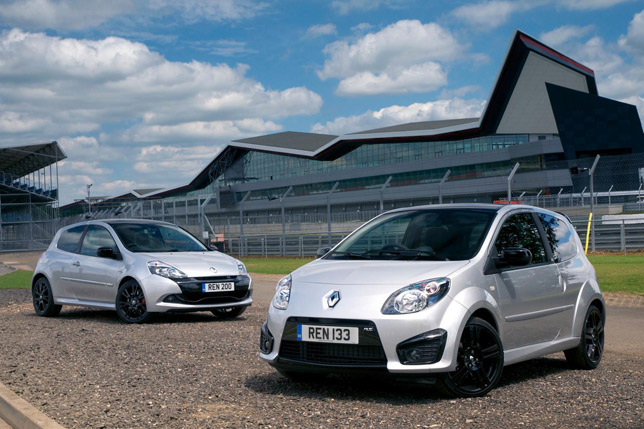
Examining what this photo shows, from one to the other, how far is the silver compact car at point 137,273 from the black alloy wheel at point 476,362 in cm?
565

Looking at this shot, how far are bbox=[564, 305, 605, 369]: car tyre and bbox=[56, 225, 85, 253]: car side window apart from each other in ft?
26.2

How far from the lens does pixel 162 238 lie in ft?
38.7

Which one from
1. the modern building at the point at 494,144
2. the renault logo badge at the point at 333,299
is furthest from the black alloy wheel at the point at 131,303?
the modern building at the point at 494,144

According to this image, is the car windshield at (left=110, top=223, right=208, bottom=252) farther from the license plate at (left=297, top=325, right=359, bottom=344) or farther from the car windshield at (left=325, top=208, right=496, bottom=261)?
the license plate at (left=297, top=325, right=359, bottom=344)

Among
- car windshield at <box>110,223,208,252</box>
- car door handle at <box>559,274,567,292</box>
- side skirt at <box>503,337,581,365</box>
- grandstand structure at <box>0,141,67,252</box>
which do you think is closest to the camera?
side skirt at <box>503,337,581,365</box>

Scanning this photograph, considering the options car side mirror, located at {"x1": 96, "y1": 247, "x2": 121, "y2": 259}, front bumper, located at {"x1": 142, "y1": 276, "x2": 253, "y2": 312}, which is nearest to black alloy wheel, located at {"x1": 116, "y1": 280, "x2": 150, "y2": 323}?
front bumper, located at {"x1": 142, "y1": 276, "x2": 253, "y2": 312}

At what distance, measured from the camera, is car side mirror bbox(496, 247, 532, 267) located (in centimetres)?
597

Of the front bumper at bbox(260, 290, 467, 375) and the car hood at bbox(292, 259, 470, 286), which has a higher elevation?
the car hood at bbox(292, 259, 470, 286)

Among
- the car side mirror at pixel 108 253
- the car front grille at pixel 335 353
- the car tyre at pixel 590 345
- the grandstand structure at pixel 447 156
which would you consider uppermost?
the grandstand structure at pixel 447 156

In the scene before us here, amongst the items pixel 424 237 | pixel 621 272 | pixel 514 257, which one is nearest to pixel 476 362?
pixel 514 257

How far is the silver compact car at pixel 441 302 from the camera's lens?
5.29m

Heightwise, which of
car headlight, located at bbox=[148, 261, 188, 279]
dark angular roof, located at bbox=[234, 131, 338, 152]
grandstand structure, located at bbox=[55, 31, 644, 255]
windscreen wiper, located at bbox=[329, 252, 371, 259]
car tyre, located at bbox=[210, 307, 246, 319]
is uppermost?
dark angular roof, located at bbox=[234, 131, 338, 152]

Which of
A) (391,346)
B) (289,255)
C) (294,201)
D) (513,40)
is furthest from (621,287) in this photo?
(294,201)

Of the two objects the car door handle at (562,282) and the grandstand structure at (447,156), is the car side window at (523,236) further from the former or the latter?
the grandstand structure at (447,156)
